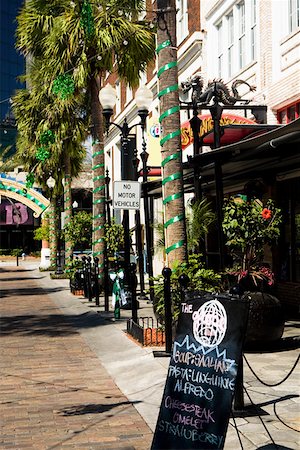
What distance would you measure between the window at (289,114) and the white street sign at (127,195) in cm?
501

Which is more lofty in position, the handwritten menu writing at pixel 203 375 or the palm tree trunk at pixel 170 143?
the palm tree trunk at pixel 170 143

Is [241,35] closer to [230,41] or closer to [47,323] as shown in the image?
[230,41]

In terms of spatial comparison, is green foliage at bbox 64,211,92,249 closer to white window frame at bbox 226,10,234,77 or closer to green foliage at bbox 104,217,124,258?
green foliage at bbox 104,217,124,258

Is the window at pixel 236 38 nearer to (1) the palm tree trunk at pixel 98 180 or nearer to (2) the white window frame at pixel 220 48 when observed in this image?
(2) the white window frame at pixel 220 48

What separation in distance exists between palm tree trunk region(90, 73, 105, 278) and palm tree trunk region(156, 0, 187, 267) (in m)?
9.09

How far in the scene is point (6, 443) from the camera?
18.0 ft

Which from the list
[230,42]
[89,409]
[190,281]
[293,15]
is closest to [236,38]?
[230,42]

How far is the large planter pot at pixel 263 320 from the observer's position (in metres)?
8.77

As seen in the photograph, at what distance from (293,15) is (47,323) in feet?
30.8

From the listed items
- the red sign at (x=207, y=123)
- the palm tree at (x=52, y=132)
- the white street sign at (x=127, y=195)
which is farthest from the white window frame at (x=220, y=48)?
the white street sign at (x=127, y=195)

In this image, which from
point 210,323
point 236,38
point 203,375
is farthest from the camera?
point 236,38

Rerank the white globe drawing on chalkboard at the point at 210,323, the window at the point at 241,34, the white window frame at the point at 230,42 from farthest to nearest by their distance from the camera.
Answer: the white window frame at the point at 230,42 → the window at the point at 241,34 → the white globe drawing on chalkboard at the point at 210,323

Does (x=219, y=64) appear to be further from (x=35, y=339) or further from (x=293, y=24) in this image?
(x=35, y=339)

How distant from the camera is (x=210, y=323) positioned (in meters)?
4.69
